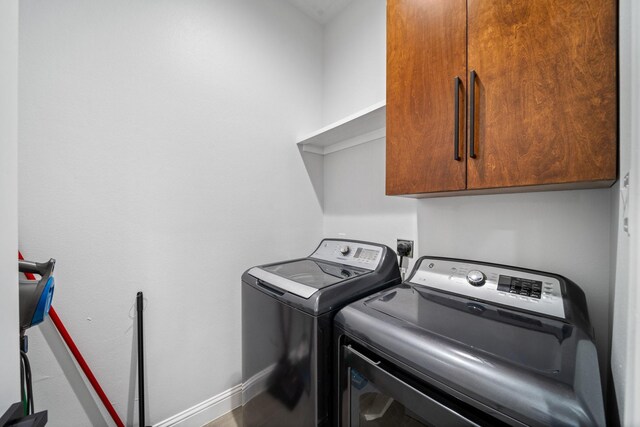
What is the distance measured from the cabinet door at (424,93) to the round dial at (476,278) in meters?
0.38

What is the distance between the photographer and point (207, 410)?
Answer: 1466 millimetres

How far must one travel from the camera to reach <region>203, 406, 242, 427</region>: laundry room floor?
1.47 m

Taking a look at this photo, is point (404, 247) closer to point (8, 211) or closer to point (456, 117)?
point (456, 117)

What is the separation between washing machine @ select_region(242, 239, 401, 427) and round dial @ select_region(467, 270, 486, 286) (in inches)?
13.9

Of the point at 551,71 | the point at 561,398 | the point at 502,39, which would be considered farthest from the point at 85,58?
the point at 561,398

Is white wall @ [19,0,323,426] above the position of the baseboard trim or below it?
above

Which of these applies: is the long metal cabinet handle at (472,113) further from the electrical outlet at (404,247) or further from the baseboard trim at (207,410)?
the baseboard trim at (207,410)

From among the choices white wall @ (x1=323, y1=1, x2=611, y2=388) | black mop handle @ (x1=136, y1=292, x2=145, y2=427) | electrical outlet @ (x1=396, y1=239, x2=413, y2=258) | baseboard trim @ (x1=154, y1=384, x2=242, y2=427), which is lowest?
baseboard trim @ (x1=154, y1=384, x2=242, y2=427)

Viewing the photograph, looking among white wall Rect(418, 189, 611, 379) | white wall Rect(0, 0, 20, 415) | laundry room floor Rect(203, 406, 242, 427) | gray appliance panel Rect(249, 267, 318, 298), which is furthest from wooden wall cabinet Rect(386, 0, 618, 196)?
laundry room floor Rect(203, 406, 242, 427)

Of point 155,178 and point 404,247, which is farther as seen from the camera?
point 404,247

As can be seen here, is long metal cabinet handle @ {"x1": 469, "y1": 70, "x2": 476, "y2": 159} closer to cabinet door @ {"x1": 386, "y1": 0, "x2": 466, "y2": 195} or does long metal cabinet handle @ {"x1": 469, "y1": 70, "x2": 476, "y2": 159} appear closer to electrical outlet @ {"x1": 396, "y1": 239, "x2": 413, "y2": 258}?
cabinet door @ {"x1": 386, "y1": 0, "x2": 466, "y2": 195}

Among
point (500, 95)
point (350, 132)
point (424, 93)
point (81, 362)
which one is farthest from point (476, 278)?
point (81, 362)

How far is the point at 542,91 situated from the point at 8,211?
1.41 meters

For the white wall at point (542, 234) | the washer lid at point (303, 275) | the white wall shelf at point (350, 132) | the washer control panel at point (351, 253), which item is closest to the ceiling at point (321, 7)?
the white wall shelf at point (350, 132)
